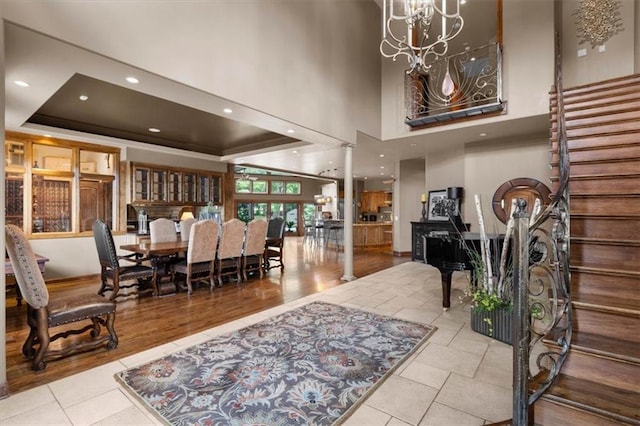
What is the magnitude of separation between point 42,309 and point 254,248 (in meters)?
3.66

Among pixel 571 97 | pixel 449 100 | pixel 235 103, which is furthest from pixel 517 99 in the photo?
pixel 235 103

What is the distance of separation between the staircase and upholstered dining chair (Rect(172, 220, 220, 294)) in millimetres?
4623

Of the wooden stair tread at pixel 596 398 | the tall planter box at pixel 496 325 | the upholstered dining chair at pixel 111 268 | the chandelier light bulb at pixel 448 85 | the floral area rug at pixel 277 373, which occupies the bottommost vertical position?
the floral area rug at pixel 277 373

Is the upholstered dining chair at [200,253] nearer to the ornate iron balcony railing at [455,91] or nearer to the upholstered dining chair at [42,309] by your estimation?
the upholstered dining chair at [42,309]

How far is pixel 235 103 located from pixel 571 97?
5.10 meters

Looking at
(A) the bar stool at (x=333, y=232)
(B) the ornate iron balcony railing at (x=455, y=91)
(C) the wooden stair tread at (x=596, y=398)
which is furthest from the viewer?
(A) the bar stool at (x=333, y=232)

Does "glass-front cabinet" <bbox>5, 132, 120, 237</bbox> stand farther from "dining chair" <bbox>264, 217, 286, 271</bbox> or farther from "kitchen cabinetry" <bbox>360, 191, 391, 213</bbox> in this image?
"kitchen cabinetry" <bbox>360, 191, 391, 213</bbox>

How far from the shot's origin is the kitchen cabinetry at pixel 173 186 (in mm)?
7203

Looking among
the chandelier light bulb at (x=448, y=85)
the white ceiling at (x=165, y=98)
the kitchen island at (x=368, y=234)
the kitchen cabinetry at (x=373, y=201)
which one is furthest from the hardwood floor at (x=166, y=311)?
the kitchen cabinetry at (x=373, y=201)

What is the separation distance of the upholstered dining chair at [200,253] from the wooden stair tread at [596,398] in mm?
4661

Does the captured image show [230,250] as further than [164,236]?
No

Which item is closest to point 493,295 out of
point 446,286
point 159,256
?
point 446,286

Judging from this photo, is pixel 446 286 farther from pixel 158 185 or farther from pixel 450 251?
pixel 158 185

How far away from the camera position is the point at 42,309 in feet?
8.46
